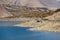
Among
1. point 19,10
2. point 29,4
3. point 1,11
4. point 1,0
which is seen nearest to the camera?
point 1,11

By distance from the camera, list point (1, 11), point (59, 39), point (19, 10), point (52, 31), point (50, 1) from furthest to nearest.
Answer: point (50, 1)
point (19, 10)
point (1, 11)
point (52, 31)
point (59, 39)

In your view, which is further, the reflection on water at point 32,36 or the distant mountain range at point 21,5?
the distant mountain range at point 21,5

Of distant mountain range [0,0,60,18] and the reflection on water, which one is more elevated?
the reflection on water

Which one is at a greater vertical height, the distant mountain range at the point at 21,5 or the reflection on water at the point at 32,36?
the reflection on water at the point at 32,36

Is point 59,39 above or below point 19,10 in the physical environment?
above

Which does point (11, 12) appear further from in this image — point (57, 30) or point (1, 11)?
point (57, 30)

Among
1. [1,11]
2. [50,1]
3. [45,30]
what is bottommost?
[50,1]

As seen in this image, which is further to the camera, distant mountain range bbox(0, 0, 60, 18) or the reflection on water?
distant mountain range bbox(0, 0, 60, 18)

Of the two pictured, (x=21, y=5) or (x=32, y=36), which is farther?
(x=21, y=5)

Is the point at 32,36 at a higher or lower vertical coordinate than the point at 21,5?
higher

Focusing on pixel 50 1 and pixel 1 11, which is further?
pixel 50 1

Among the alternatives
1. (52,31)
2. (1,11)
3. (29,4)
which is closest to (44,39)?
(52,31)
